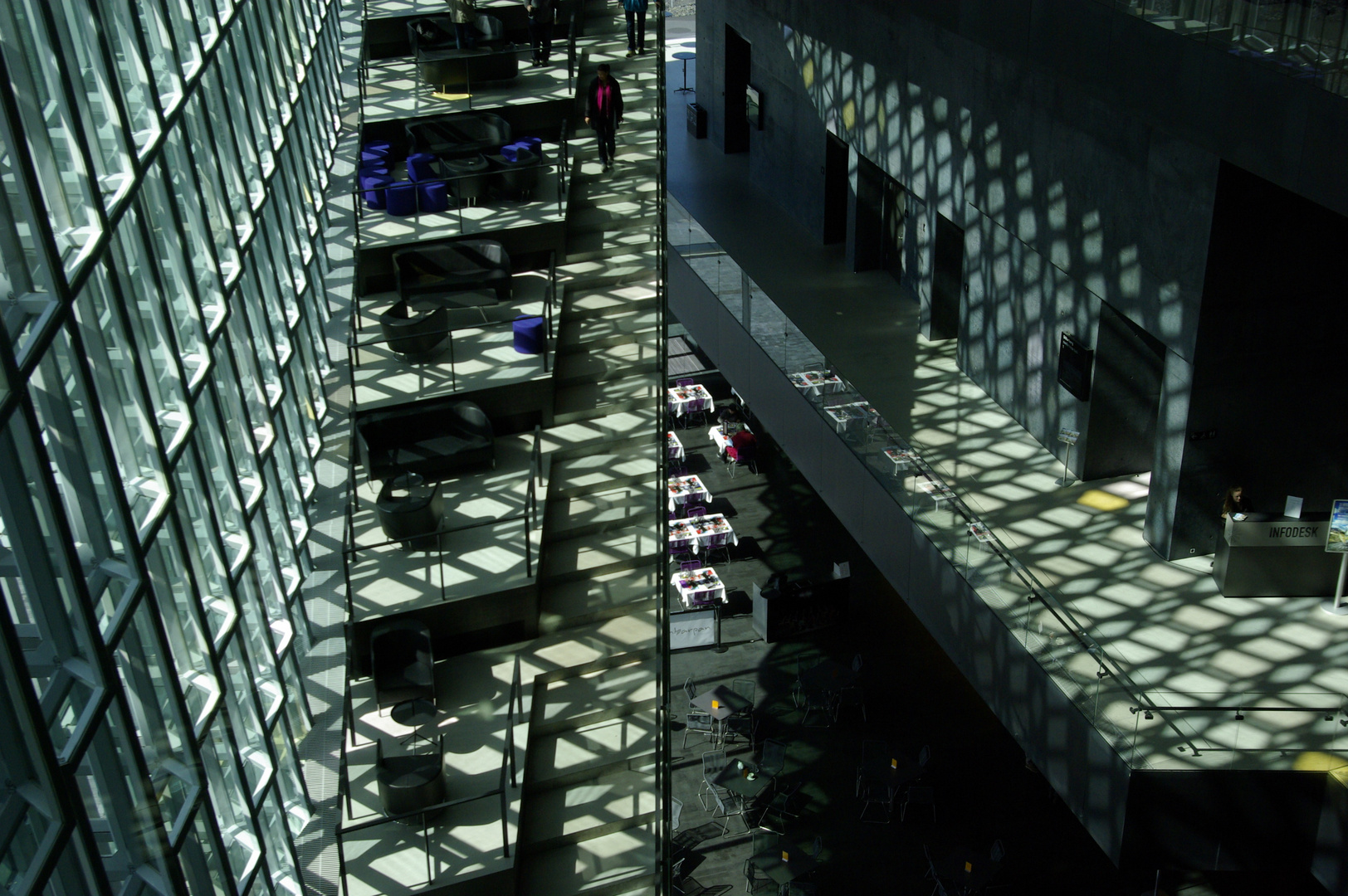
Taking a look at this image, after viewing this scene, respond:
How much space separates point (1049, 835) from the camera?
21.6 metres

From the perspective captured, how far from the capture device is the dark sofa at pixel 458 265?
831 inches

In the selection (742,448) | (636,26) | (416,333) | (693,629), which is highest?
(636,26)

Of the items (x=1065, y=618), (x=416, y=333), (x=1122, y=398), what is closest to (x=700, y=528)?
(x=416, y=333)

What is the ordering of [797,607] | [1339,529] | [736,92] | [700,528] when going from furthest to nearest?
[736,92], [700,528], [797,607], [1339,529]

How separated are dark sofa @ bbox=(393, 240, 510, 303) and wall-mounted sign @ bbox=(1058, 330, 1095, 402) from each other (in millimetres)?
8800

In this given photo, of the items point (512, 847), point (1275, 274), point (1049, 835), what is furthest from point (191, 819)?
point (1049, 835)

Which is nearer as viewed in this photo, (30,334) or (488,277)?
(30,334)

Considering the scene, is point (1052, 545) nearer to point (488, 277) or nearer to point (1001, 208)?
point (1001, 208)

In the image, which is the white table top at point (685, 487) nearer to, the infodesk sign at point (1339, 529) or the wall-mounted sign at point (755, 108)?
the wall-mounted sign at point (755, 108)

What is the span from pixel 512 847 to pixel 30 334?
7311mm

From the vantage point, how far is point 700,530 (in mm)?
28531

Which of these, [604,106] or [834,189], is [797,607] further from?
[604,106]

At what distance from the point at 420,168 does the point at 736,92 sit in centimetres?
1491

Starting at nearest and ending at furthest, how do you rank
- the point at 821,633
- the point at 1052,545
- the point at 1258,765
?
the point at 1258,765 < the point at 1052,545 < the point at 821,633
